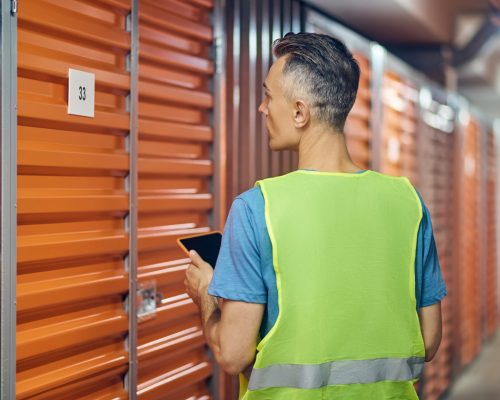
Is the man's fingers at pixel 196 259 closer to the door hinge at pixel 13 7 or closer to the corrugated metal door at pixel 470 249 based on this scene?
the door hinge at pixel 13 7

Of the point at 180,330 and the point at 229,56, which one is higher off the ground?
the point at 229,56

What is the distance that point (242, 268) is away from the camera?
2051mm

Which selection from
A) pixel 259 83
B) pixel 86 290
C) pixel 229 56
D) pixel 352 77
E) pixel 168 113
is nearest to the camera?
pixel 352 77

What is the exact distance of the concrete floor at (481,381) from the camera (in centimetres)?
823

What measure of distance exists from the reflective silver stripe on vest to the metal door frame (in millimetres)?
776

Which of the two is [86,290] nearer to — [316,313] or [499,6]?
[316,313]

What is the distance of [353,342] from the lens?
7.04 feet

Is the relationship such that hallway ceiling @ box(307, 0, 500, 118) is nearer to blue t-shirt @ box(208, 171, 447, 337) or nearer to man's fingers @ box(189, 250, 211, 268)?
man's fingers @ box(189, 250, 211, 268)

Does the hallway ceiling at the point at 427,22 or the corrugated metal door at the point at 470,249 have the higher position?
the hallway ceiling at the point at 427,22

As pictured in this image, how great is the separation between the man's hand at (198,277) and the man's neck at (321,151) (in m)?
0.42

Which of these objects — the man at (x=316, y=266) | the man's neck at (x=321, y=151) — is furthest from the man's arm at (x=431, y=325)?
the man's neck at (x=321, y=151)

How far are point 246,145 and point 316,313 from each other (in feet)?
6.49

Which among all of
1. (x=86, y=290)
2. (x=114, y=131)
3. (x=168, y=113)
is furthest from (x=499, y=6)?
(x=86, y=290)

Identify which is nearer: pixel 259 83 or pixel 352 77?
pixel 352 77
